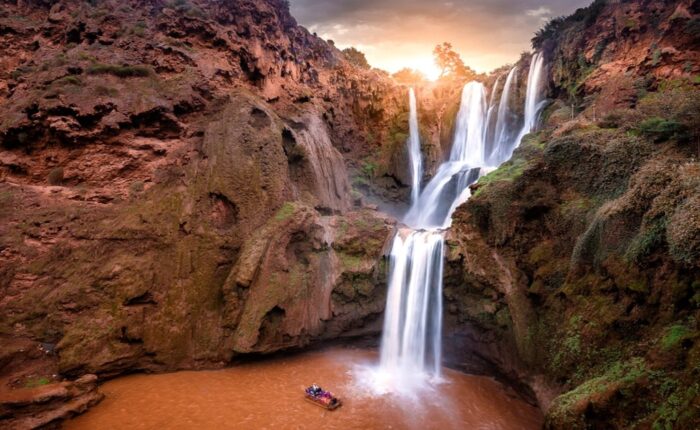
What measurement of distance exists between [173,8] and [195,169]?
9.85 m

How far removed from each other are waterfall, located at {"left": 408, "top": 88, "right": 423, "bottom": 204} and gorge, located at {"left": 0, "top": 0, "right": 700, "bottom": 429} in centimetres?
827

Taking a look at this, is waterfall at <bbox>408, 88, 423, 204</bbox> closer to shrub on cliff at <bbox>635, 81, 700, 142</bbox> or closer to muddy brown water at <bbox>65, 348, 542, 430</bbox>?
shrub on cliff at <bbox>635, 81, 700, 142</bbox>

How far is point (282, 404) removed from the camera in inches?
409

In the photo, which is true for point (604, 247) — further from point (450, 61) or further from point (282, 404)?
point (450, 61)

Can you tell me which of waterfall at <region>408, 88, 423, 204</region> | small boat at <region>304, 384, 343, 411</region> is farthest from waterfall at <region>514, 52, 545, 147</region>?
small boat at <region>304, 384, 343, 411</region>

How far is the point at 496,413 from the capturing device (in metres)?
10.3

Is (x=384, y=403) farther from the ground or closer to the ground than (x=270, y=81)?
closer to the ground

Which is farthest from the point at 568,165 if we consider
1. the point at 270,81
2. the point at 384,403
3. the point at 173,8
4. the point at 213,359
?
the point at 173,8

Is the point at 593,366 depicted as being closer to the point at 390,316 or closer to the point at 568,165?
the point at 568,165

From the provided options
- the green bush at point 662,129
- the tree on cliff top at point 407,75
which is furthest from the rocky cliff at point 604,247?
the tree on cliff top at point 407,75

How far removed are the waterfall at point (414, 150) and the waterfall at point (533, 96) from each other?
737 centimetres

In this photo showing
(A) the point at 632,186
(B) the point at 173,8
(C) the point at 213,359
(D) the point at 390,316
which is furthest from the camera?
(B) the point at 173,8

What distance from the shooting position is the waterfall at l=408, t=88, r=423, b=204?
25.6m

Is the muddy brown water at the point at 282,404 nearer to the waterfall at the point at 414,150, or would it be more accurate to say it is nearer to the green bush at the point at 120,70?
the green bush at the point at 120,70
